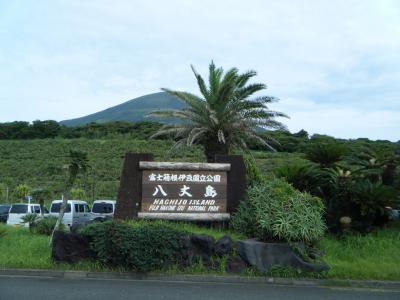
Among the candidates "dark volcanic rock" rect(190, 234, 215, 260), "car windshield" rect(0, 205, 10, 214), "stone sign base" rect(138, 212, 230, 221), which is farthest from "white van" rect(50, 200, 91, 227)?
"dark volcanic rock" rect(190, 234, 215, 260)

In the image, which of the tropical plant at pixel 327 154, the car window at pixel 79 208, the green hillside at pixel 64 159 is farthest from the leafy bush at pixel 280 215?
the green hillside at pixel 64 159

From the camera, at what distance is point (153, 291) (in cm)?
981

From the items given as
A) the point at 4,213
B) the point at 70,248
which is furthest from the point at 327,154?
the point at 4,213

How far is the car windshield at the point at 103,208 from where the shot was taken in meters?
27.3

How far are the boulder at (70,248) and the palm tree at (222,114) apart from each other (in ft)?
35.1

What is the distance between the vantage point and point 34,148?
5978 centimetres

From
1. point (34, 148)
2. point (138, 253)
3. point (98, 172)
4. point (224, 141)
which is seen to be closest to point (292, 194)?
point (138, 253)

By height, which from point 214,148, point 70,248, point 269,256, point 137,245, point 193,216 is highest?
point 214,148

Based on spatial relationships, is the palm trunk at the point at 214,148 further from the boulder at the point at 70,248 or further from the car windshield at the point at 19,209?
the boulder at the point at 70,248

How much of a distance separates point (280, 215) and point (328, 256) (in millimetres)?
2035

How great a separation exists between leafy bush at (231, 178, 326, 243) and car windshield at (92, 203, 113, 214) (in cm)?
1457

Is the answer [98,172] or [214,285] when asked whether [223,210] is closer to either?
[214,285]

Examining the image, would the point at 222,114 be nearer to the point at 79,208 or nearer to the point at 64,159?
the point at 79,208

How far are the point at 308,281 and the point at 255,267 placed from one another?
1.14 m
